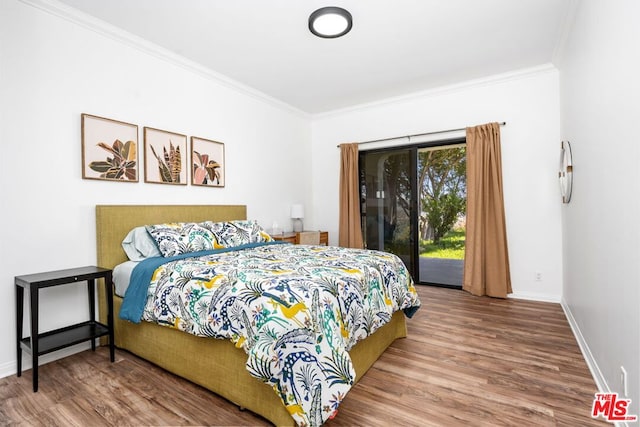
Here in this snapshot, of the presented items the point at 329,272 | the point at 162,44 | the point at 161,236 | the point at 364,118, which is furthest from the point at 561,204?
the point at 162,44

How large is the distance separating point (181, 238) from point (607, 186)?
3006 mm

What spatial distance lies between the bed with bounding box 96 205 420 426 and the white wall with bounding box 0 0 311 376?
117 mm

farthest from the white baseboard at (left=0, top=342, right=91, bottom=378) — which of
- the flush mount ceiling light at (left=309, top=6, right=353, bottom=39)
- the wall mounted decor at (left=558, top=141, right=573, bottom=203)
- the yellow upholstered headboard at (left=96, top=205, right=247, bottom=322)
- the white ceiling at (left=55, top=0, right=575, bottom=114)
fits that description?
the wall mounted decor at (left=558, top=141, right=573, bottom=203)

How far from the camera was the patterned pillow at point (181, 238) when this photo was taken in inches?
107

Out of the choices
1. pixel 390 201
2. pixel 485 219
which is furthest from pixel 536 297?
pixel 390 201

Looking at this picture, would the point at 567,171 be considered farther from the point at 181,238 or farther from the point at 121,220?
the point at 121,220

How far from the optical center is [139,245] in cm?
275

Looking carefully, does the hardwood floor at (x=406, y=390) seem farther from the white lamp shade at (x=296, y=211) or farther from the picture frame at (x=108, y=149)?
the white lamp shade at (x=296, y=211)

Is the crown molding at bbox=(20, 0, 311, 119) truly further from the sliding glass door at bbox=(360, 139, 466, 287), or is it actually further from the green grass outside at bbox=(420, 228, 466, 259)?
the green grass outside at bbox=(420, 228, 466, 259)

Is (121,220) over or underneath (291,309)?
over

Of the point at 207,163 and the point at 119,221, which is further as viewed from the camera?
the point at 207,163

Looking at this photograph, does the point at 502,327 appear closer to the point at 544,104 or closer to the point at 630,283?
the point at 630,283

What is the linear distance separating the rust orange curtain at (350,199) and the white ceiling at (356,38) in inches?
42.5

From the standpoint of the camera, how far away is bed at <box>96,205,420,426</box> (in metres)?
1.75
